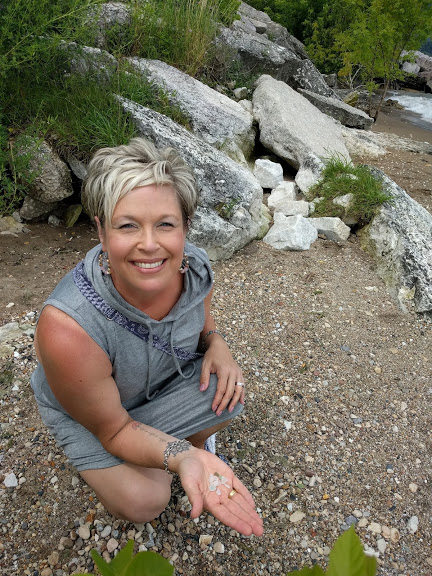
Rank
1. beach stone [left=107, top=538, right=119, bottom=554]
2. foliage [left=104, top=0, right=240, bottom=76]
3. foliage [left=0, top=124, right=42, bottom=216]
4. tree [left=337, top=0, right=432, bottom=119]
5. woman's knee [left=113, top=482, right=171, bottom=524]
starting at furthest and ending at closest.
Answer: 1. tree [left=337, top=0, right=432, bottom=119]
2. foliage [left=104, top=0, right=240, bottom=76]
3. foliage [left=0, top=124, right=42, bottom=216]
4. beach stone [left=107, top=538, right=119, bottom=554]
5. woman's knee [left=113, top=482, right=171, bottom=524]

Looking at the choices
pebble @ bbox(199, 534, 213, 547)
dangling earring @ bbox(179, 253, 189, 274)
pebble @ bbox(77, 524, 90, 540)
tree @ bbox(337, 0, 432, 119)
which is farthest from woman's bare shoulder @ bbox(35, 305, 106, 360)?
tree @ bbox(337, 0, 432, 119)

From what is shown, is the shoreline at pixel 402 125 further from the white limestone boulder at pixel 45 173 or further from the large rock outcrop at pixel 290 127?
the white limestone boulder at pixel 45 173

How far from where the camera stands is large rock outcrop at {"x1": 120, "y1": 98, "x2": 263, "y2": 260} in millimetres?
4141

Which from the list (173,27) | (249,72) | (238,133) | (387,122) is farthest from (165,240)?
(387,122)

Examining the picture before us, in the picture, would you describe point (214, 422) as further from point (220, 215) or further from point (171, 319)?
point (220, 215)

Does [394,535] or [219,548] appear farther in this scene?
[394,535]

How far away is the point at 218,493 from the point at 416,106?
1708 cm

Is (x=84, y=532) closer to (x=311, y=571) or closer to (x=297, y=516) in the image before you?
(x=297, y=516)

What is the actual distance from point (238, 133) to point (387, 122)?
7918mm

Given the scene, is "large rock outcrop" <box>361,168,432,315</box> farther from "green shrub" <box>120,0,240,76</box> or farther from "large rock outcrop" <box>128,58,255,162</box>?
"green shrub" <box>120,0,240,76</box>

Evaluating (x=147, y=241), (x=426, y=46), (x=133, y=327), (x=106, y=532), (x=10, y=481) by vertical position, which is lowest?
(x=10, y=481)

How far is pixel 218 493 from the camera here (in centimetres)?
146

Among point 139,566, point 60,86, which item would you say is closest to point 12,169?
point 60,86

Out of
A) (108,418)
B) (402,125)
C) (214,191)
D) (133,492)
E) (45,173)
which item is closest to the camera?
(108,418)
